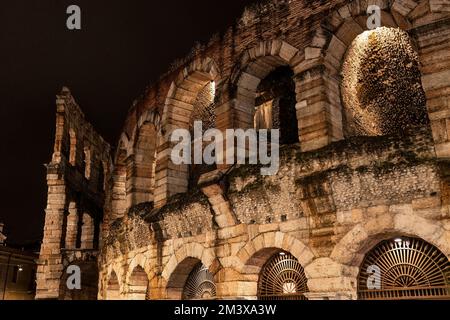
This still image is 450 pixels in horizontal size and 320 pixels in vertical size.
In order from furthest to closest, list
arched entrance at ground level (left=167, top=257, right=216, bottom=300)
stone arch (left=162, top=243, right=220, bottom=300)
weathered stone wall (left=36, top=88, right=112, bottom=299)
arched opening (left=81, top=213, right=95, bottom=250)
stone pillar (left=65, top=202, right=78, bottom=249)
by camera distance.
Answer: arched opening (left=81, top=213, right=95, bottom=250), stone pillar (left=65, top=202, right=78, bottom=249), weathered stone wall (left=36, top=88, right=112, bottom=299), arched entrance at ground level (left=167, top=257, right=216, bottom=300), stone arch (left=162, top=243, right=220, bottom=300)

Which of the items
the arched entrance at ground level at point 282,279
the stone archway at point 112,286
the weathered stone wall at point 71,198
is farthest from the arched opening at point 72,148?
the arched entrance at ground level at point 282,279

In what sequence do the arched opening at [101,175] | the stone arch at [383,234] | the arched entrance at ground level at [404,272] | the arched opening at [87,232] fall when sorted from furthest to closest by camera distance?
the arched opening at [101,175], the arched opening at [87,232], the arched entrance at ground level at [404,272], the stone arch at [383,234]

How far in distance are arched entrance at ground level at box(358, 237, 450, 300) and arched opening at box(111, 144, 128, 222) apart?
8218 millimetres

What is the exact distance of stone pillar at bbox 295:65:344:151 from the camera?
7.06 metres

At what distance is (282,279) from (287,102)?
4760 mm

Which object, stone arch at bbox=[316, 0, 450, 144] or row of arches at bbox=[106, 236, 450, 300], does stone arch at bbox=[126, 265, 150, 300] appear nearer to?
row of arches at bbox=[106, 236, 450, 300]

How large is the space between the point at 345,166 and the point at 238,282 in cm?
268

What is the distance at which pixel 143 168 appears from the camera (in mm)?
11570

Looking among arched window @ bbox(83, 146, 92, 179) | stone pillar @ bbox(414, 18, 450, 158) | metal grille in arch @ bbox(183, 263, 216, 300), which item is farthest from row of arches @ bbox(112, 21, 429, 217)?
arched window @ bbox(83, 146, 92, 179)

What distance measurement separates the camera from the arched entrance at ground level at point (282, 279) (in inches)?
279

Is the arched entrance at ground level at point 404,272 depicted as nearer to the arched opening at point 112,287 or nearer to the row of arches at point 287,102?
the row of arches at point 287,102

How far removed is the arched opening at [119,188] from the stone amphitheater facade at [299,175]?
3.25 ft

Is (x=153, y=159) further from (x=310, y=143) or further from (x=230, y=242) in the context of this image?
(x=310, y=143)

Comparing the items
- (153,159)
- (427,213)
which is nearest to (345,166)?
(427,213)
